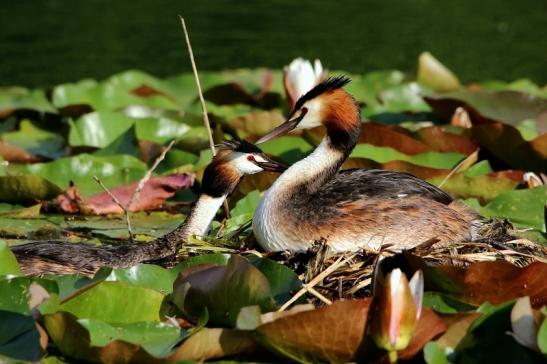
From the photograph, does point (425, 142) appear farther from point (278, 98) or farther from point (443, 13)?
point (443, 13)

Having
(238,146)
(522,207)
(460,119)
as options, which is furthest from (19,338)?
(460,119)

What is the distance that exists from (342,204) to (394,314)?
5.36 feet

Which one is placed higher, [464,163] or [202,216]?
[202,216]

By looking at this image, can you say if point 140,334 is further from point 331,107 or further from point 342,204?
point 331,107

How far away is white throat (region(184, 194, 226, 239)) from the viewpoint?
6883 mm

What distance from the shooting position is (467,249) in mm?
6055

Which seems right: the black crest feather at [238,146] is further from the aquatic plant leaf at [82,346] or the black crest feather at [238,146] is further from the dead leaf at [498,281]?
the aquatic plant leaf at [82,346]

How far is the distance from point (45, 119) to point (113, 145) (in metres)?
1.58

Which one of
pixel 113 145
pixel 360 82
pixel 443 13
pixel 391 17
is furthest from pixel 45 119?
pixel 443 13

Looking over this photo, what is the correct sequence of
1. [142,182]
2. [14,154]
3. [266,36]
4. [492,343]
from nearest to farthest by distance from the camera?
[492,343] < [142,182] < [14,154] < [266,36]

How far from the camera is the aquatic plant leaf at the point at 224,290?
16.6 ft

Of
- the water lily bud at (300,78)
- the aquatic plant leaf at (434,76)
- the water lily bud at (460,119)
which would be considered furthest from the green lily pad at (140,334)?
the aquatic plant leaf at (434,76)

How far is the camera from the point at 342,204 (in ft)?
20.2

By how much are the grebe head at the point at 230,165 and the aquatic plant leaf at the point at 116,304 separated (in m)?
1.85
